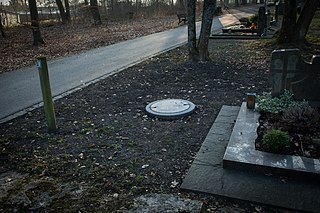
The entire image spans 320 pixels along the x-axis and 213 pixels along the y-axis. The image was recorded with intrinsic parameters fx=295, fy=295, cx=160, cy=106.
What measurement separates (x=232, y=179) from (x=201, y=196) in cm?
45

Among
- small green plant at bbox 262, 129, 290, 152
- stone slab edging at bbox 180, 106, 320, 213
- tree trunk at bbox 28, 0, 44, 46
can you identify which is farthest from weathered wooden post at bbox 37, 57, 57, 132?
tree trunk at bbox 28, 0, 44, 46

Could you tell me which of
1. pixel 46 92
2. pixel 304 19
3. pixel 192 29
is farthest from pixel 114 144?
pixel 304 19

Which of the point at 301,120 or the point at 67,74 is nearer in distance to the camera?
the point at 301,120

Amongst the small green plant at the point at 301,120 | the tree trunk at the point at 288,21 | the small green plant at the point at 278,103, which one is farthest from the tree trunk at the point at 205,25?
the small green plant at the point at 301,120

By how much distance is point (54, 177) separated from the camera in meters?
3.67

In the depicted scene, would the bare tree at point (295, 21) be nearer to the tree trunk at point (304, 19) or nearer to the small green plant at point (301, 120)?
the tree trunk at point (304, 19)

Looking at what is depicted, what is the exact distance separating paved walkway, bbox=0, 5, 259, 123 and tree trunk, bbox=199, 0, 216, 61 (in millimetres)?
2478

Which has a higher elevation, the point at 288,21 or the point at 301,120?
the point at 288,21

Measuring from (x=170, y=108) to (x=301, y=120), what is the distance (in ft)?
7.60

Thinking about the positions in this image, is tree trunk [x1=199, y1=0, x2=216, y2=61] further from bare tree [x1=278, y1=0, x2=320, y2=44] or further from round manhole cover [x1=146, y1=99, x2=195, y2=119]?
round manhole cover [x1=146, y1=99, x2=195, y2=119]

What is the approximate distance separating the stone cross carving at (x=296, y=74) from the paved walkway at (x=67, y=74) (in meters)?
4.94

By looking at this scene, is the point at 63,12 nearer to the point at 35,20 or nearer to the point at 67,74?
the point at 35,20

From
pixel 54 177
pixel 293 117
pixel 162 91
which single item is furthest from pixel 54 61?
pixel 293 117

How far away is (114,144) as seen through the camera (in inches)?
176
